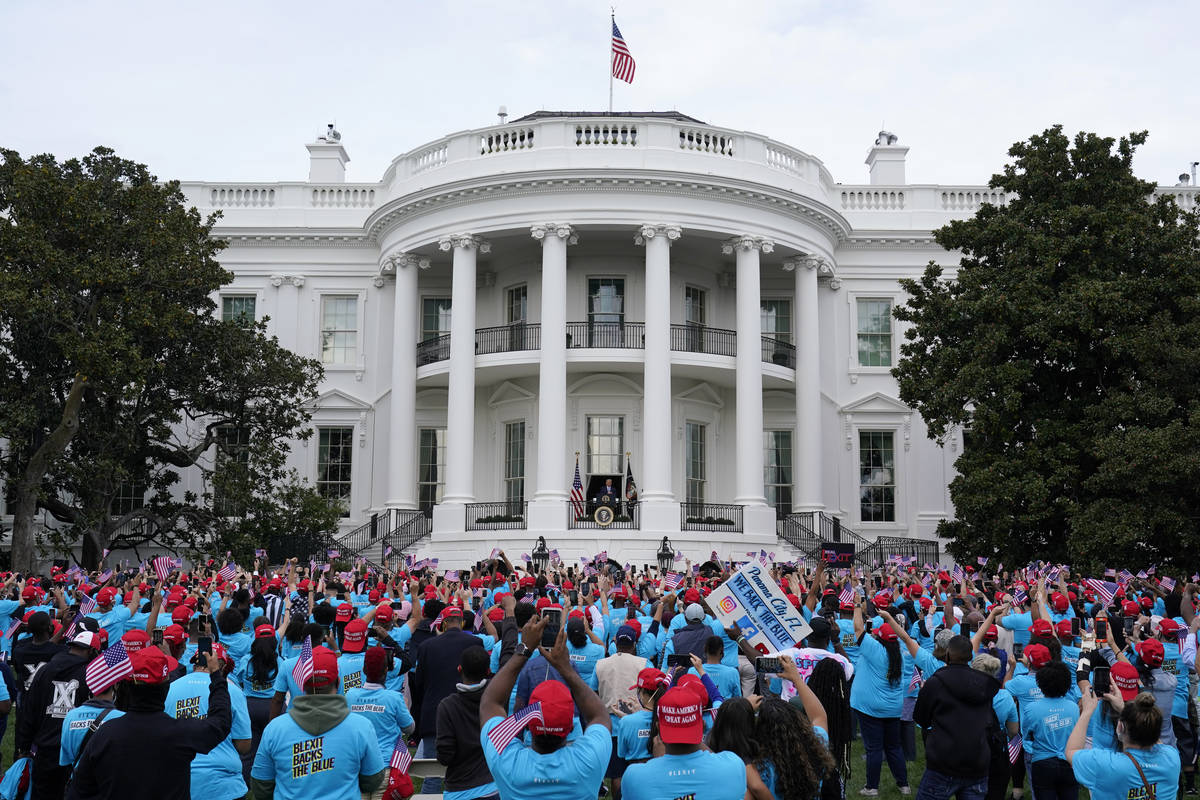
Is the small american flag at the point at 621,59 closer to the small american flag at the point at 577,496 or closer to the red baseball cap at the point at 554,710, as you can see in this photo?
the small american flag at the point at 577,496

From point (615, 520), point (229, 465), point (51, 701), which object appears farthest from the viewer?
point (615, 520)

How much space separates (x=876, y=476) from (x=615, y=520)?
9383 mm

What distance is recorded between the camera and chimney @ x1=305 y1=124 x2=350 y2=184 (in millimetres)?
36156

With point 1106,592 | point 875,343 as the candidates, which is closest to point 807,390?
point 875,343

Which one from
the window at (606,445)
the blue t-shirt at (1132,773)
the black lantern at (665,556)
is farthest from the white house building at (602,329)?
the blue t-shirt at (1132,773)

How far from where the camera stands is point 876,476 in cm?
3344

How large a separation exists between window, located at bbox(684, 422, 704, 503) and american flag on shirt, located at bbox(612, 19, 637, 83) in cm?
988

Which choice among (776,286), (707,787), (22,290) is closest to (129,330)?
(22,290)

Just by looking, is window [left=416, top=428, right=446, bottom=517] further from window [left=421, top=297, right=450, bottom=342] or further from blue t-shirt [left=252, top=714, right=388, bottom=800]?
blue t-shirt [left=252, top=714, right=388, bottom=800]

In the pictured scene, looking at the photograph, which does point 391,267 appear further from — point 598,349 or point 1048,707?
point 1048,707

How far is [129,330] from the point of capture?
25.1 metres

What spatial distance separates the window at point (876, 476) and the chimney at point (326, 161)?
59.6 ft

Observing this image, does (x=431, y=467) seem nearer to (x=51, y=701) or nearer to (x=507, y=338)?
(x=507, y=338)

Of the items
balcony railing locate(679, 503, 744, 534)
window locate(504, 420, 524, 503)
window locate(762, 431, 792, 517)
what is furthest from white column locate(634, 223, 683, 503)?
window locate(762, 431, 792, 517)
